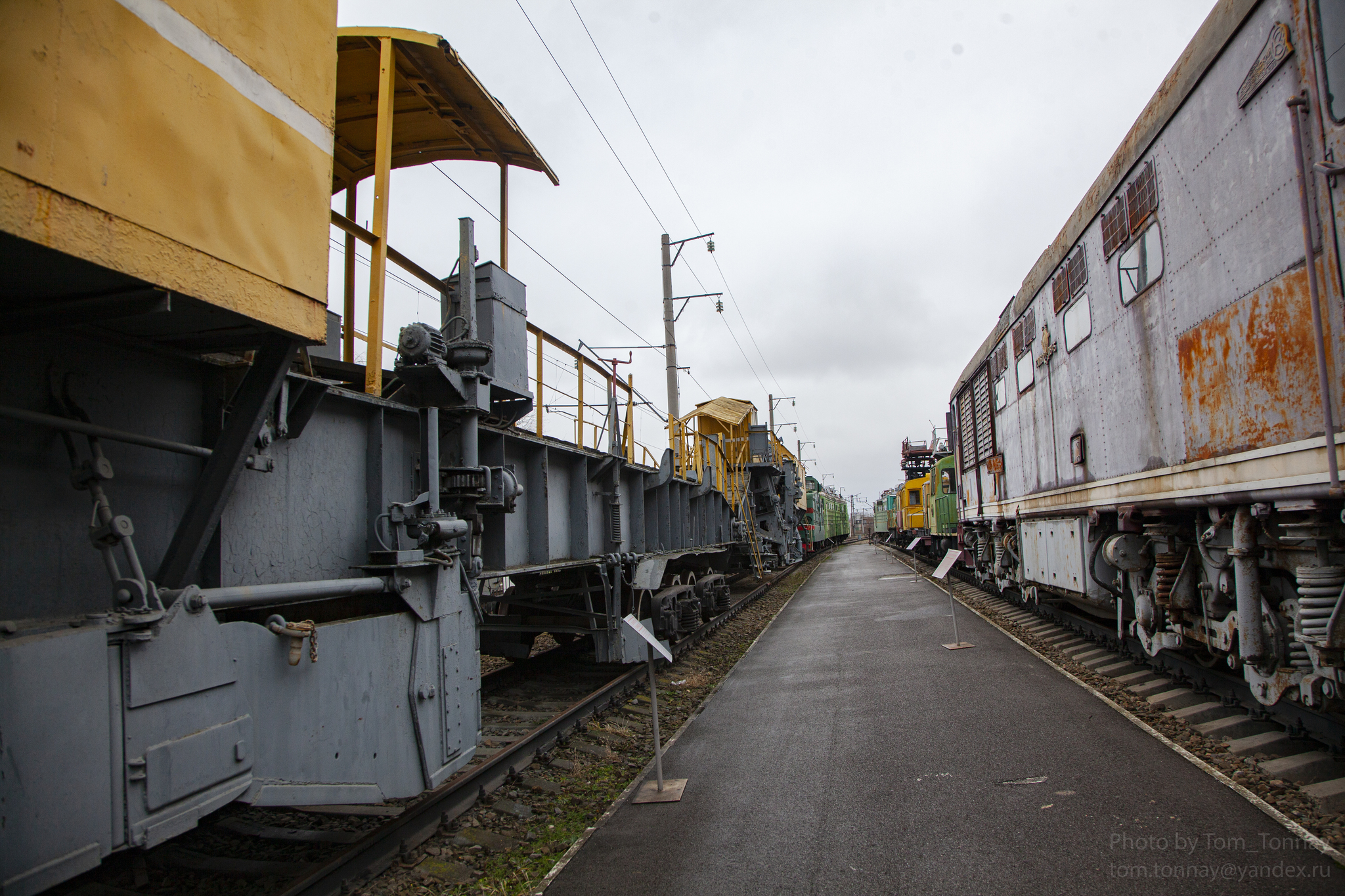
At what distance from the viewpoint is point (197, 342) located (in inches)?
120

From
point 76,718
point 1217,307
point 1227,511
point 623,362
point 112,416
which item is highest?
point 623,362

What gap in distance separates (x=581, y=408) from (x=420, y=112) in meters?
3.04

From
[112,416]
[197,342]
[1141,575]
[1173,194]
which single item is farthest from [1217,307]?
[112,416]

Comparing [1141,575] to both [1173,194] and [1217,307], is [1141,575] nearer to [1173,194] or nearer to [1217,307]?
[1217,307]

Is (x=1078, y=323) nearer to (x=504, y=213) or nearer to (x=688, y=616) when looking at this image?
(x=504, y=213)

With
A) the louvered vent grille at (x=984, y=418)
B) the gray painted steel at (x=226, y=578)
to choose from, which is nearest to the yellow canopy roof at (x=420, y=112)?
the gray painted steel at (x=226, y=578)

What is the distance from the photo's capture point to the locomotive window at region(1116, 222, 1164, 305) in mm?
5414

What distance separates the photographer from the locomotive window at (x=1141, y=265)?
541 centimetres

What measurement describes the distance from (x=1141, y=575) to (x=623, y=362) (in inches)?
216

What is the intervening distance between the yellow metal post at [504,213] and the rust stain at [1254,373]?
16.3ft

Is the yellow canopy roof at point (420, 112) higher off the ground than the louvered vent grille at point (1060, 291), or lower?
higher

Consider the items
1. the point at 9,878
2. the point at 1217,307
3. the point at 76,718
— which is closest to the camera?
the point at 9,878

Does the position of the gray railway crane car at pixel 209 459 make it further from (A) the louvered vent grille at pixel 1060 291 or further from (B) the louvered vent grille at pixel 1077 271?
(A) the louvered vent grille at pixel 1060 291

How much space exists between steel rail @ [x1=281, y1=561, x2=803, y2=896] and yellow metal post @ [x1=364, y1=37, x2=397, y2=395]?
8.01 feet
